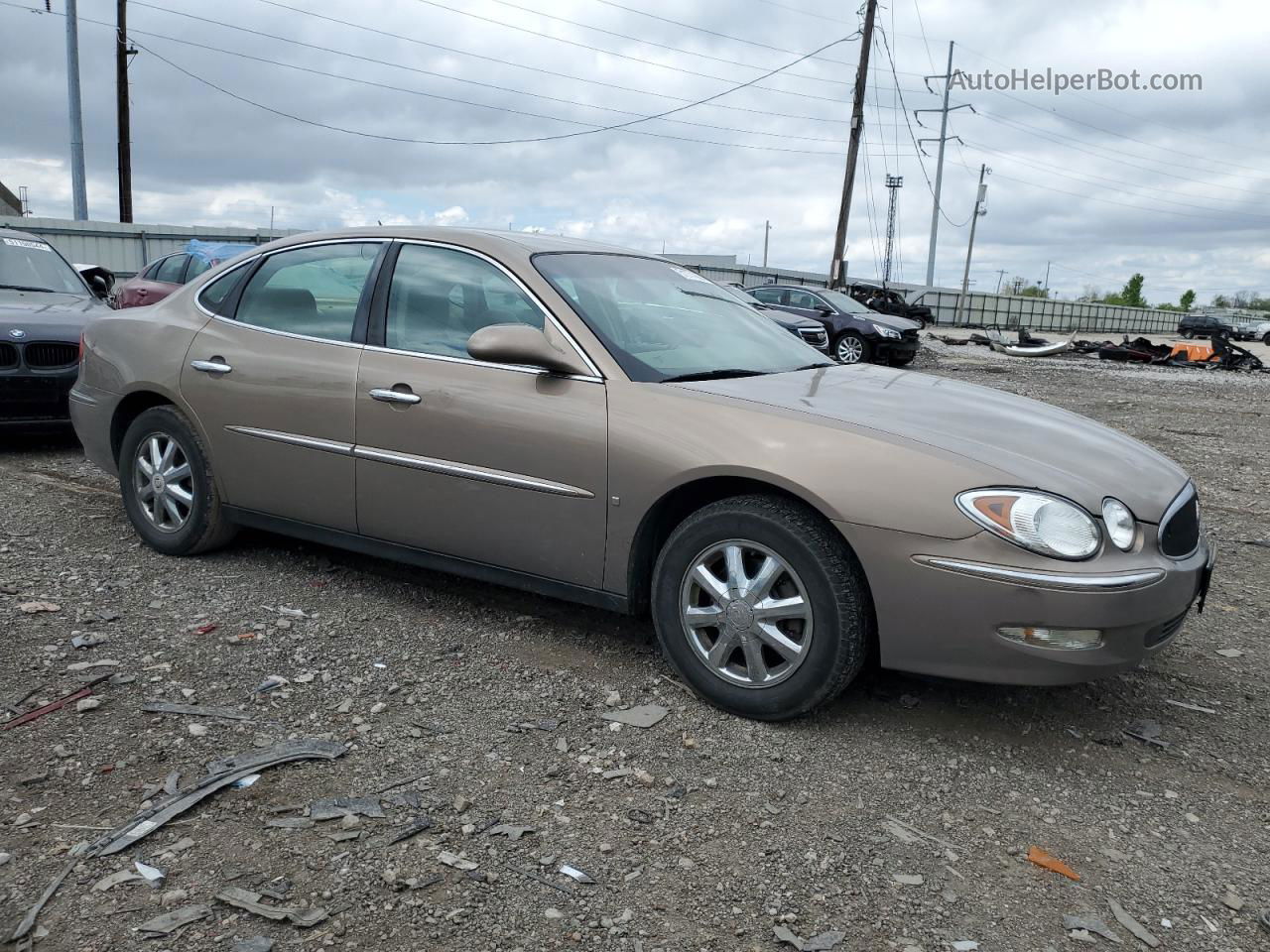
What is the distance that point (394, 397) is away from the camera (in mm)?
3982

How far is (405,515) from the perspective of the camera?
13.2 feet

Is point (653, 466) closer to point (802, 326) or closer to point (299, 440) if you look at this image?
point (299, 440)

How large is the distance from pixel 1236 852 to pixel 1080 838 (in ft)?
1.28

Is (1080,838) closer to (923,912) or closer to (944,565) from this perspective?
(923,912)

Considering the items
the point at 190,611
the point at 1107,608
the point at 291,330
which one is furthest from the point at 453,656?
the point at 1107,608

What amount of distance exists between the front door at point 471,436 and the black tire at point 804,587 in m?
0.35

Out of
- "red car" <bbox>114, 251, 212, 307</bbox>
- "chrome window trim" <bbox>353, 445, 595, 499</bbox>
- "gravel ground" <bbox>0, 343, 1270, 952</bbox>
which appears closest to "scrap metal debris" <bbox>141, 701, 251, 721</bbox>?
"gravel ground" <bbox>0, 343, 1270, 952</bbox>

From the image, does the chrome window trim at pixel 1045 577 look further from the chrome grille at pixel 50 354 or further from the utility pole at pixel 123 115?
the utility pole at pixel 123 115

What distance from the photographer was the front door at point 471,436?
3.60 m

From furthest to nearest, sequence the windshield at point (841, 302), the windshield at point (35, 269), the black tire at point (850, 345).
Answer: the windshield at point (841, 302)
the black tire at point (850, 345)
the windshield at point (35, 269)

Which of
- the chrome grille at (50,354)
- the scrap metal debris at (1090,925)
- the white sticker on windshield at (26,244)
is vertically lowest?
the scrap metal debris at (1090,925)

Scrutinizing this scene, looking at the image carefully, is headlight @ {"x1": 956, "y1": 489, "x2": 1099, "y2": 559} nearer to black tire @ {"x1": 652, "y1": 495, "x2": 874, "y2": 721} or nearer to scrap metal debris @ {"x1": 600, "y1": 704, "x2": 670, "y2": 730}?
black tire @ {"x1": 652, "y1": 495, "x2": 874, "y2": 721}

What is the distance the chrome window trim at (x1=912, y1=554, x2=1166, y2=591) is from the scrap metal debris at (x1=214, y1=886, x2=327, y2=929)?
6.13ft

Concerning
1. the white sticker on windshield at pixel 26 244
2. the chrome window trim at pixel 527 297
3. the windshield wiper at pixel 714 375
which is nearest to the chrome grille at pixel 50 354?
the white sticker on windshield at pixel 26 244
